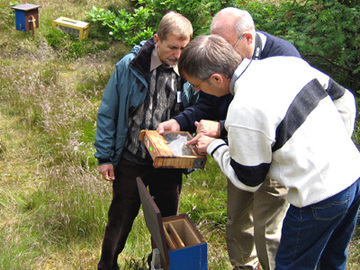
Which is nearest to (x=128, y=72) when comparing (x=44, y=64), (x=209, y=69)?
(x=209, y=69)

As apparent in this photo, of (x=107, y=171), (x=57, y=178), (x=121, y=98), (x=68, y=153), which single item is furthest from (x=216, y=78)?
(x=68, y=153)

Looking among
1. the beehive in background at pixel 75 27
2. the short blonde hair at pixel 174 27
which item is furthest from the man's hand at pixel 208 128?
the beehive in background at pixel 75 27

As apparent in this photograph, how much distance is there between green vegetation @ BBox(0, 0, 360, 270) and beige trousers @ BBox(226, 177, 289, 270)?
207mm

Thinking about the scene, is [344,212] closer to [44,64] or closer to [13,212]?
[13,212]

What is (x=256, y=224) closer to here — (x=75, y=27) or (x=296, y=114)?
(x=296, y=114)

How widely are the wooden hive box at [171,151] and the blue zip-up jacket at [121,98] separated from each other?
245 mm

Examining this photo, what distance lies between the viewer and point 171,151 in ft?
7.59

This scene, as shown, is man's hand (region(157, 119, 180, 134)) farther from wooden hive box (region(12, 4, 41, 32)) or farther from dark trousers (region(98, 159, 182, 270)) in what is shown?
wooden hive box (region(12, 4, 41, 32))

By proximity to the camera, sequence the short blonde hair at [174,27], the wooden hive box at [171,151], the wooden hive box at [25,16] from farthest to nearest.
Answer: the wooden hive box at [25,16] → the short blonde hair at [174,27] → the wooden hive box at [171,151]

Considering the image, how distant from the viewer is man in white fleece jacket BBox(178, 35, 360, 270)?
1.81 metres

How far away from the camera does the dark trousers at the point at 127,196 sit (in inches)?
110

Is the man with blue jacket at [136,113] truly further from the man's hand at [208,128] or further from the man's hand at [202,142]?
the man's hand at [202,142]

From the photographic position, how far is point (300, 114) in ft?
6.04

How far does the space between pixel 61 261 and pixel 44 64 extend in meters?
4.80
